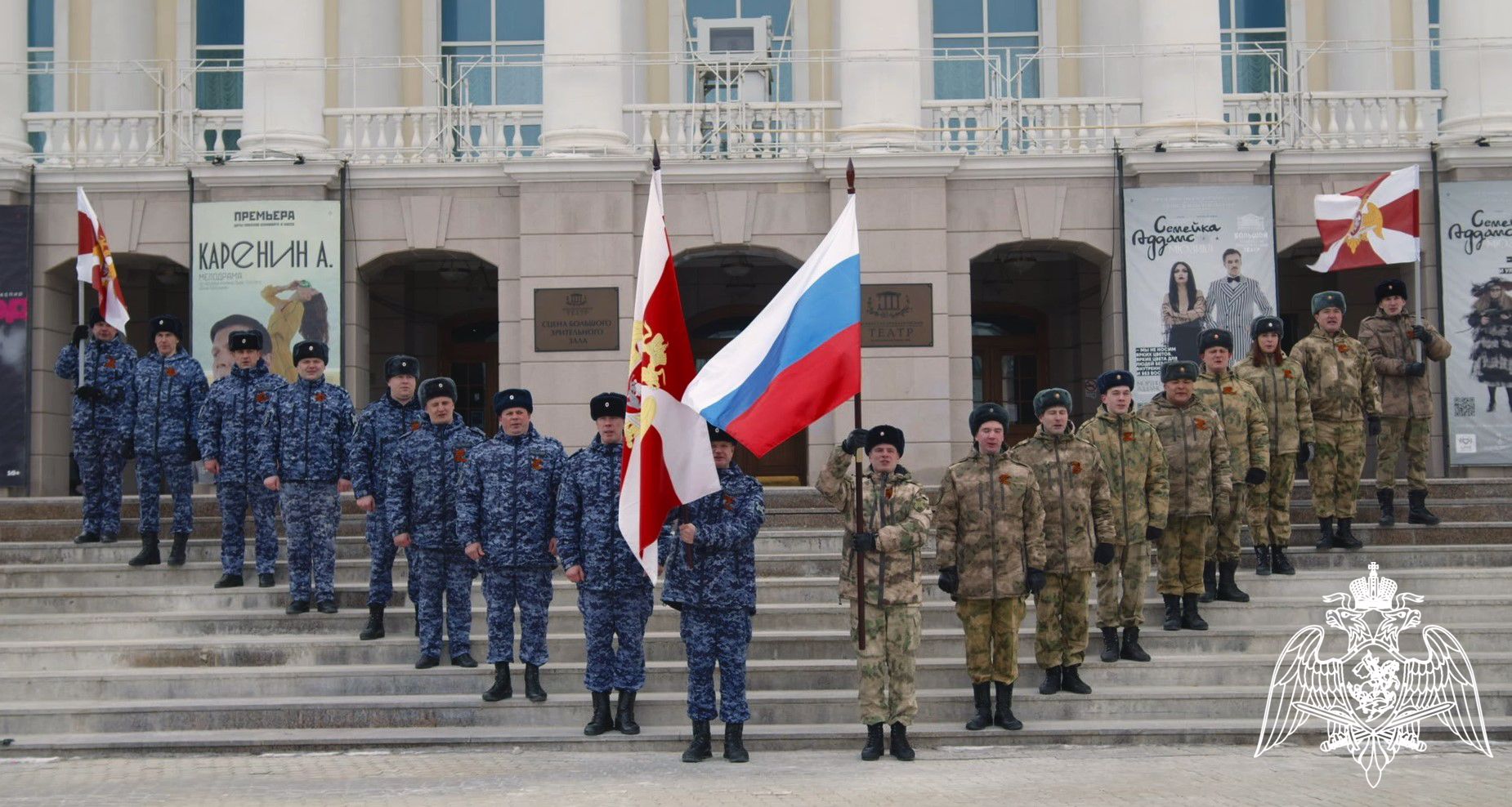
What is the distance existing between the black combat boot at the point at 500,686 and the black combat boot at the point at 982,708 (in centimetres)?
292

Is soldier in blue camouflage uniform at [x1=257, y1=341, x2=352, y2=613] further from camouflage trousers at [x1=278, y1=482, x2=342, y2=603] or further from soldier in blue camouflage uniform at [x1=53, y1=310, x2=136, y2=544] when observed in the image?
soldier in blue camouflage uniform at [x1=53, y1=310, x2=136, y2=544]

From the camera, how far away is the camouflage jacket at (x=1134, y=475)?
428 inches

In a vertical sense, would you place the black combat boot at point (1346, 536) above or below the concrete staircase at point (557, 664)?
above

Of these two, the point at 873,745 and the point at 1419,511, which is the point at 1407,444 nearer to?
the point at 1419,511

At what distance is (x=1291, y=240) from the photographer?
1702 centimetres

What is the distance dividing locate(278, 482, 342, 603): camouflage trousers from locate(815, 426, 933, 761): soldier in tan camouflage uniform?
4.06m

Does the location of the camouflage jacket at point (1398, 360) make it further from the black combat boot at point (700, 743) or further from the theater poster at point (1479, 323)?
the black combat boot at point (700, 743)

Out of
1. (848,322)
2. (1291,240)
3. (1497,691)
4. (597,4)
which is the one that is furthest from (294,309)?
(1497,691)

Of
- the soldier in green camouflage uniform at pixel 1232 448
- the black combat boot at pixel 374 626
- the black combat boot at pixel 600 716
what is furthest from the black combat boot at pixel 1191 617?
the black combat boot at pixel 374 626

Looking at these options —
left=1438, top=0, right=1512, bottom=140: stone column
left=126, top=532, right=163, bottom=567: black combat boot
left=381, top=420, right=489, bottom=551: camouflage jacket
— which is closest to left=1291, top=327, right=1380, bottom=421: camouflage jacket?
left=1438, top=0, right=1512, bottom=140: stone column

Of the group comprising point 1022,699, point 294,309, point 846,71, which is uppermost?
point 846,71

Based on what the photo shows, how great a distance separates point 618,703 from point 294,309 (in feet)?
27.5

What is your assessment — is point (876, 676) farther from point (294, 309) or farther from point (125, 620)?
point (294, 309)

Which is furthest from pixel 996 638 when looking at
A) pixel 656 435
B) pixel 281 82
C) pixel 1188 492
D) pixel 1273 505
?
pixel 281 82
